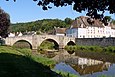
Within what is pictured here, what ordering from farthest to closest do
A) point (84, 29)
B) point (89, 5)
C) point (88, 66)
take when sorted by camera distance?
point (84, 29) < point (88, 66) < point (89, 5)

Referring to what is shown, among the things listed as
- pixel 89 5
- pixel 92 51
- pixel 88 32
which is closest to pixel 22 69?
pixel 89 5

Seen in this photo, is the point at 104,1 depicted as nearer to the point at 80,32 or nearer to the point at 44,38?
the point at 44,38

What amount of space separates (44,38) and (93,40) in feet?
36.0

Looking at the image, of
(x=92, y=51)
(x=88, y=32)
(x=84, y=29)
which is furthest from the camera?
(x=88, y=32)

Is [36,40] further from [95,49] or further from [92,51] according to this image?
[92,51]

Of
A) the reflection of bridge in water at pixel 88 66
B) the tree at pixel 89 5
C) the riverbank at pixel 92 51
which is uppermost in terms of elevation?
the tree at pixel 89 5

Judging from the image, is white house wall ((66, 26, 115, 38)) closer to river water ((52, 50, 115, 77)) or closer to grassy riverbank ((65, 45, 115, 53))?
grassy riverbank ((65, 45, 115, 53))

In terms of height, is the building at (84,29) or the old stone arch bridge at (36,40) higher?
the building at (84,29)

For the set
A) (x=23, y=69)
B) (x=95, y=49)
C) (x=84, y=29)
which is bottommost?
(x=95, y=49)

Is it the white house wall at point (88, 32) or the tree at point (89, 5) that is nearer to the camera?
the tree at point (89, 5)

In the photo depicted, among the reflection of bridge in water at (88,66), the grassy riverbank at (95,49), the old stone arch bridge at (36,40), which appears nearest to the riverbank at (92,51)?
the grassy riverbank at (95,49)

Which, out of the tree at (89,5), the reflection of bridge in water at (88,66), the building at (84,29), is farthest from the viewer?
the building at (84,29)

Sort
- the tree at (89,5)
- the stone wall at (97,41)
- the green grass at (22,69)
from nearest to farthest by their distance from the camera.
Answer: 1. the tree at (89,5)
2. the green grass at (22,69)
3. the stone wall at (97,41)

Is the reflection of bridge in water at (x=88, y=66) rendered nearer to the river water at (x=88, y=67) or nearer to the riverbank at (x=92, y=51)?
the river water at (x=88, y=67)
